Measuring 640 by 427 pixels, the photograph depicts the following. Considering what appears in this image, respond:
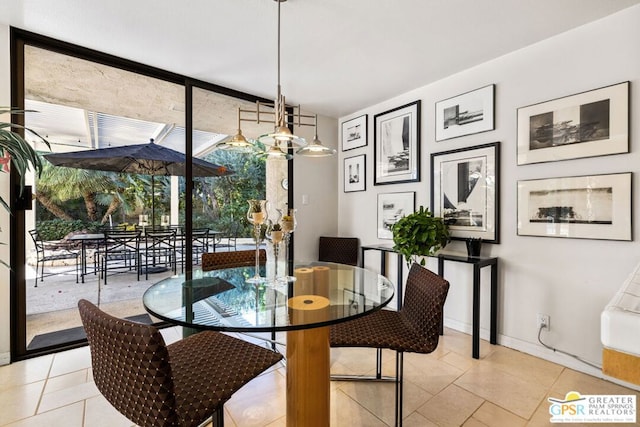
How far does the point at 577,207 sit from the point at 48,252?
165 inches

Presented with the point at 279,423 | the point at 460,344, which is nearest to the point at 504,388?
the point at 460,344

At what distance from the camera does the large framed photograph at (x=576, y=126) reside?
198 centimetres

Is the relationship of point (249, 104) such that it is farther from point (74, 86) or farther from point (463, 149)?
point (463, 149)

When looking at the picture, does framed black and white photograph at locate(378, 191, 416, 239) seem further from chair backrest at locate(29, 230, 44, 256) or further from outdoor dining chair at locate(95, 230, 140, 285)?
chair backrest at locate(29, 230, 44, 256)

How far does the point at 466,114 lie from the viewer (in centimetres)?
279

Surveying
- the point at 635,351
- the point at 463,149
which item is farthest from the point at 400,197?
the point at 635,351

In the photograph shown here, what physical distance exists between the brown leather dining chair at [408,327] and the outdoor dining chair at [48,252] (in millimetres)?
2510

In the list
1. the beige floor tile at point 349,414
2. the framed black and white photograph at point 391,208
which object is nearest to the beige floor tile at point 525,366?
the beige floor tile at point 349,414

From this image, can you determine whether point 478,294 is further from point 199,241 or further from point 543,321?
point 199,241

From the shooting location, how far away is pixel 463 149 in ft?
9.21

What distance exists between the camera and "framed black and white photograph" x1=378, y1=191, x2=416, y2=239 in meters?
3.30

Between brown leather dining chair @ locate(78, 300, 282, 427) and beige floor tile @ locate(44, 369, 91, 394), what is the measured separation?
1365 millimetres

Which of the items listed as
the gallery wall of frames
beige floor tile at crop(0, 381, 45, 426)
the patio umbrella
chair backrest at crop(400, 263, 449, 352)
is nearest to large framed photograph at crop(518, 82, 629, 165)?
the gallery wall of frames

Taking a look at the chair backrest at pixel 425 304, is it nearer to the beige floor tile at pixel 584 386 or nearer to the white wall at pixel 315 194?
the beige floor tile at pixel 584 386
